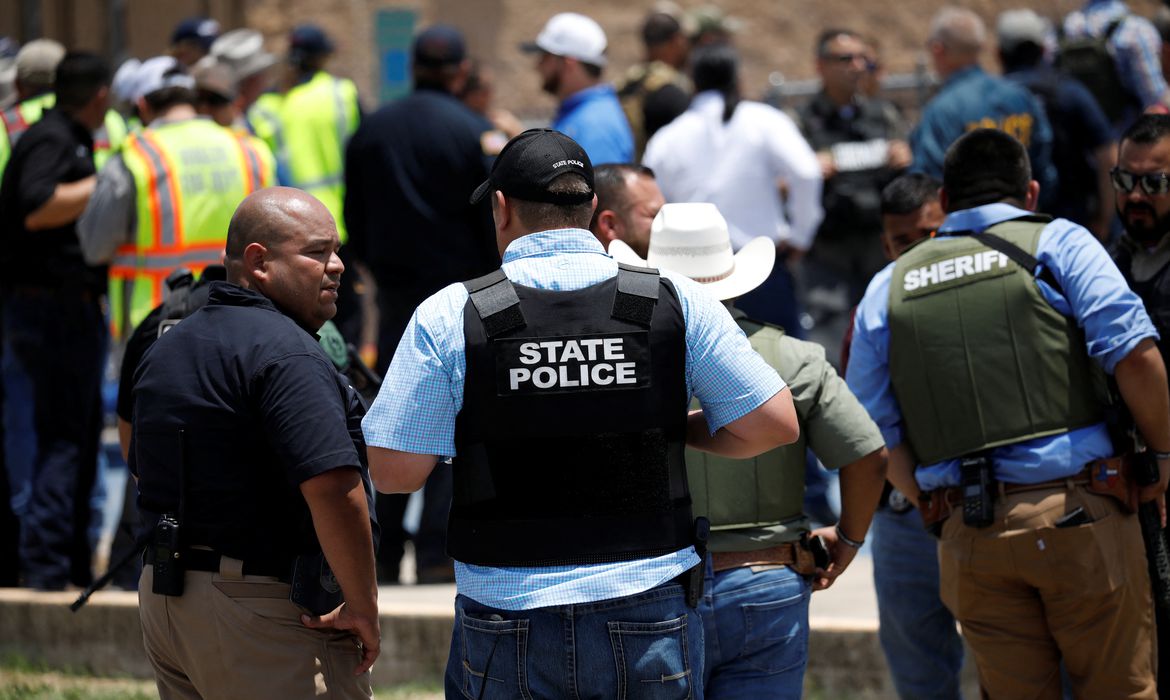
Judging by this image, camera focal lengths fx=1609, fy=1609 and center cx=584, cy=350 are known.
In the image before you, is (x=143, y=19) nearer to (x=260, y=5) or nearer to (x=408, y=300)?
A: (x=260, y=5)

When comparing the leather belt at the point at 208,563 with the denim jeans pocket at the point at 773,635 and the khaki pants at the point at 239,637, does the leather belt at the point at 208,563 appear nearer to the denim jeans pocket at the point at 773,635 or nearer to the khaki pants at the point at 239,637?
the khaki pants at the point at 239,637

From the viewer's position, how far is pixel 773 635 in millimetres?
4059

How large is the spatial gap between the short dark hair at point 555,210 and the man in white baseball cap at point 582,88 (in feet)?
13.2

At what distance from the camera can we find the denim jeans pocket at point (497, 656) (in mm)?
3418

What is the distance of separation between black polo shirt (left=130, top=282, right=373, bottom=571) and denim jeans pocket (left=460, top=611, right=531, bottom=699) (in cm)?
50

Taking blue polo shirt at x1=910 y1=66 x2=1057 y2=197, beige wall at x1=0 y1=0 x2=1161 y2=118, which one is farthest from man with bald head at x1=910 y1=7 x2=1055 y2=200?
beige wall at x1=0 y1=0 x2=1161 y2=118

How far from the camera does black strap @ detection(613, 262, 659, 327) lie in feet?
11.2

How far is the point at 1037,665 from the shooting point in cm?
464

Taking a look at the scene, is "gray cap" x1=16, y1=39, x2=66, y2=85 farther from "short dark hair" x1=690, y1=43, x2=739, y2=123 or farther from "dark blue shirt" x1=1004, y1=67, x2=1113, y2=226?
"dark blue shirt" x1=1004, y1=67, x2=1113, y2=226

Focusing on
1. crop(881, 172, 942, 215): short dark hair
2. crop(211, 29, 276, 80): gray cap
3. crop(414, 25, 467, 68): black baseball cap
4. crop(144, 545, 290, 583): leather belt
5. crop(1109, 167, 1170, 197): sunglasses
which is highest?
crop(211, 29, 276, 80): gray cap

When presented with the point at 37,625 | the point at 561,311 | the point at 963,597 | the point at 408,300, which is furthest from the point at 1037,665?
the point at 37,625

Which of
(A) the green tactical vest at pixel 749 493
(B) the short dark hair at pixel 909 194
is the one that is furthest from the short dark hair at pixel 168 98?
(A) the green tactical vest at pixel 749 493

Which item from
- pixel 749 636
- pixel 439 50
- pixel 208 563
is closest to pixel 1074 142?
pixel 439 50

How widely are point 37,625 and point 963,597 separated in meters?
4.09
